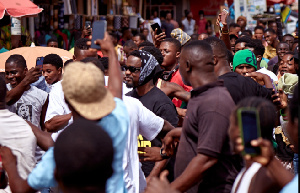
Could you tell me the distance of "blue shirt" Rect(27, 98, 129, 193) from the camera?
3027 millimetres

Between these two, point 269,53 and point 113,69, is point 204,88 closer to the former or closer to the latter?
point 113,69

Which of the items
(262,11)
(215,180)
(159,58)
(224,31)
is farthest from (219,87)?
(262,11)

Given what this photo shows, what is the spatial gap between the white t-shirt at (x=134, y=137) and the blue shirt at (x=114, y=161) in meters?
0.81

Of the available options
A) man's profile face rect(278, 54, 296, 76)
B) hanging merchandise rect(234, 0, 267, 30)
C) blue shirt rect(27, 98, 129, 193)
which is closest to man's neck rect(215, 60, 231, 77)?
blue shirt rect(27, 98, 129, 193)

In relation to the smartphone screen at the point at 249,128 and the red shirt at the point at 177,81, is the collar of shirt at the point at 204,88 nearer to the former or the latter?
the smartphone screen at the point at 249,128

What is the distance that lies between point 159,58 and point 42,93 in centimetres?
186

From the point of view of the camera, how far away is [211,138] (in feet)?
12.2

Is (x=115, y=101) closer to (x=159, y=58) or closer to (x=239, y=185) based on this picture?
(x=239, y=185)

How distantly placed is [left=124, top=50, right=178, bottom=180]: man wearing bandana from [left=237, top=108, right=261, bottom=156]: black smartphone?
2.42 meters

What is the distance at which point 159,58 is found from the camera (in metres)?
7.31

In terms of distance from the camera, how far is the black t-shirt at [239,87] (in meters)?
4.86

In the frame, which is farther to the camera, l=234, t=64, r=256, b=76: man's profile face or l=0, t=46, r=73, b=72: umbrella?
l=0, t=46, r=73, b=72: umbrella

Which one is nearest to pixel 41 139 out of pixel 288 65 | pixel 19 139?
pixel 19 139

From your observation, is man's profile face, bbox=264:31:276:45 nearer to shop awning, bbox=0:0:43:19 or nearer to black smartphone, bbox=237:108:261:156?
shop awning, bbox=0:0:43:19
